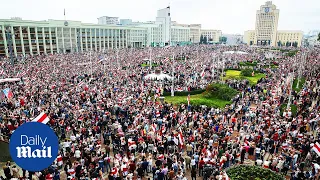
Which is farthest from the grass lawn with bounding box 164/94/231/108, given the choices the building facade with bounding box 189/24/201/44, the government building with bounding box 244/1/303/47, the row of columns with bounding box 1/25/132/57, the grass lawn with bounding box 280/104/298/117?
the building facade with bounding box 189/24/201/44

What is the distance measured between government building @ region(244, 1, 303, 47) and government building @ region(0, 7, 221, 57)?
53.8 metres

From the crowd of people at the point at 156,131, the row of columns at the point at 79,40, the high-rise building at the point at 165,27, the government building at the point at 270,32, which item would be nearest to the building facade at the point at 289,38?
the government building at the point at 270,32

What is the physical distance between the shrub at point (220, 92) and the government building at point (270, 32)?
141084 mm

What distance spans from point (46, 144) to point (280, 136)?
13.2 meters

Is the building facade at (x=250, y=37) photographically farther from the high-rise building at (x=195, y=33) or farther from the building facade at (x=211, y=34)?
the high-rise building at (x=195, y=33)

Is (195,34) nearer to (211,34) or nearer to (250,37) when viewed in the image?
(211,34)

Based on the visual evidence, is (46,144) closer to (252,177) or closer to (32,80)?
(252,177)

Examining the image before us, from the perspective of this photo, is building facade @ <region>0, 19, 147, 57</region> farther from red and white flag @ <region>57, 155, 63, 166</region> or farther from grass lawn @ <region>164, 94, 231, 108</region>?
red and white flag @ <region>57, 155, 63, 166</region>

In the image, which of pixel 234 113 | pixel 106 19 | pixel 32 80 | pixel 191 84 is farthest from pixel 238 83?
pixel 106 19

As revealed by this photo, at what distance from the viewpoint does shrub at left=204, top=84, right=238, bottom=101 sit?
25.3 meters

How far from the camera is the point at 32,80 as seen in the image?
28.2m

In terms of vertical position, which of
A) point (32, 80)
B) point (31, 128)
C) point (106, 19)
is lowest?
point (32, 80)

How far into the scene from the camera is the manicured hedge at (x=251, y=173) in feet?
35.9

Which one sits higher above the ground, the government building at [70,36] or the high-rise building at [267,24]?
the high-rise building at [267,24]
